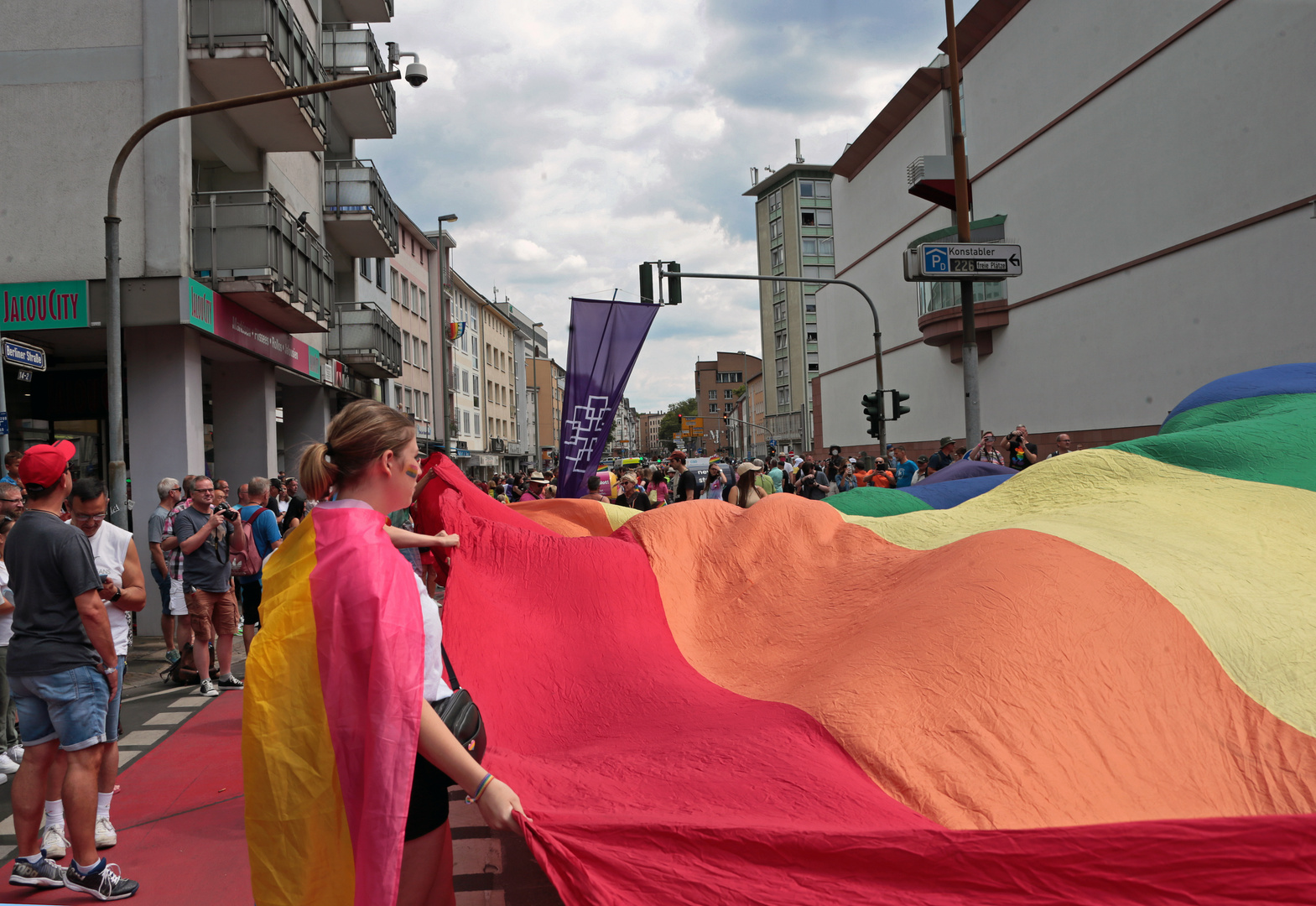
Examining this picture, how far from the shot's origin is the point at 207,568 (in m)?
8.52

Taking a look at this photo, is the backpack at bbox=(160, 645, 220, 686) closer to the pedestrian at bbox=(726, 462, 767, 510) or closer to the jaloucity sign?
the pedestrian at bbox=(726, 462, 767, 510)

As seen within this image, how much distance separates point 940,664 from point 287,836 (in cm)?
188

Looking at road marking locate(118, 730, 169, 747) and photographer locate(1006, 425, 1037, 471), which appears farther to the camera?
photographer locate(1006, 425, 1037, 471)

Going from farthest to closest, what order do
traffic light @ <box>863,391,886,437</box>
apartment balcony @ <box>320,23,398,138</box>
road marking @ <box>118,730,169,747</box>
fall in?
apartment balcony @ <box>320,23,398,138</box> → traffic light @ <box>863,391,886,437</box> → road marking @ <box>118,730,169,747</box>

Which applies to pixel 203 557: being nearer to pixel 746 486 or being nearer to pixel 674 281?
pixel 746 486

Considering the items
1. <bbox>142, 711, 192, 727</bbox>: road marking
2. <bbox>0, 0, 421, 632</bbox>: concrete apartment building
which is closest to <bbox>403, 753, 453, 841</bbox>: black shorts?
<bbox>142, 711, 192, 727</bbox>: road marking

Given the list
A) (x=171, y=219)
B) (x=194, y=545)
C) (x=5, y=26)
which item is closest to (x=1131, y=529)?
(x=194, y=545)

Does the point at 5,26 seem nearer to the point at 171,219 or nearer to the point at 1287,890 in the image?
the point at 171,219

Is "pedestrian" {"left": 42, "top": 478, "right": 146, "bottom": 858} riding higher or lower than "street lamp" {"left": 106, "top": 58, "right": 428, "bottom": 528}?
lower

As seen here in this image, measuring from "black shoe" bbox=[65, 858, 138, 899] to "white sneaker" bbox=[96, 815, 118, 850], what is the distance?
61 centimetres

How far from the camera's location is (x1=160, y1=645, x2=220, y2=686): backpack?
9.05 meters

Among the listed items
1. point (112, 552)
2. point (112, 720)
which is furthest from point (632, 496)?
point (112, 720)

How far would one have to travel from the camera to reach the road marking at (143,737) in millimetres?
6977

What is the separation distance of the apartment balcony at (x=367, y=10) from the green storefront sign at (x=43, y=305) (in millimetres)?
14423
